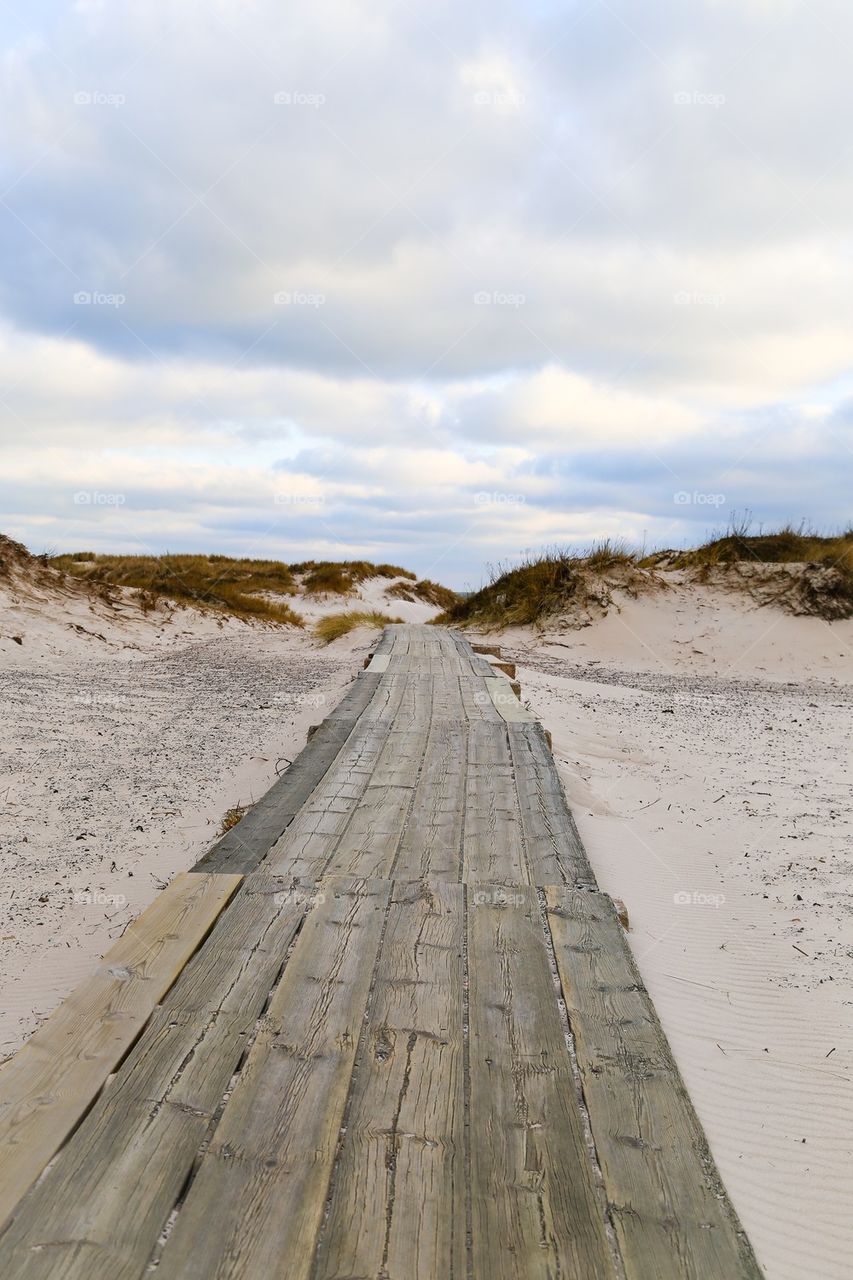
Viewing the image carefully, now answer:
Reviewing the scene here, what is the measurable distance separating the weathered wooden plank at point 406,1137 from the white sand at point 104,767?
1.48 metres

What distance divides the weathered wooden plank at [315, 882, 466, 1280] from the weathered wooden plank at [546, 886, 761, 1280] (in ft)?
1.09

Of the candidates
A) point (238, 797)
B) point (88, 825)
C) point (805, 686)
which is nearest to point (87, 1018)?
point (88, 825)

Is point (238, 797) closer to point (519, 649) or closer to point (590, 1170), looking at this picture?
point (590, 1170)

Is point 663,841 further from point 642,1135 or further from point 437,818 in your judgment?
point 642,1135

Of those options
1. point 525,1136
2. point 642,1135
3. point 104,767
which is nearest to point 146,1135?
point 525,1136

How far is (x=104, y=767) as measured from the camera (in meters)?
5.70

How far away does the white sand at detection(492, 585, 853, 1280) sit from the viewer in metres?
2.14

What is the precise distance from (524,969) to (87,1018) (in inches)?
51.0

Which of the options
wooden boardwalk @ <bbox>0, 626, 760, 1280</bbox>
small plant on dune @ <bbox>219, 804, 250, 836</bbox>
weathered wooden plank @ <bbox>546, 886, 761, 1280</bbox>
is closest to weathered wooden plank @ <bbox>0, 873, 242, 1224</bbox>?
wooden boardwalk @ <bbox>0, 626, 760, 1280</bbox>

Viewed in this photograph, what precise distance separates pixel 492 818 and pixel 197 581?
21.4 m

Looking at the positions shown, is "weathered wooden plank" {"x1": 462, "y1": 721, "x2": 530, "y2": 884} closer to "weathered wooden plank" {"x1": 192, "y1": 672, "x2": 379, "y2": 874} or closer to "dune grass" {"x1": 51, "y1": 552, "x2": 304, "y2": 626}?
"weathered wooden plank" {"x1": 192, "y1": 672, "x2": 379, "y2": 874}

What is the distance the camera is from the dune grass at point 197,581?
20031 millimetres

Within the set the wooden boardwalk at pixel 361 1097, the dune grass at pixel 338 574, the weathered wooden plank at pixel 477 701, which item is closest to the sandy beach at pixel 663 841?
the wooden boardwalk at pixel 361 1097

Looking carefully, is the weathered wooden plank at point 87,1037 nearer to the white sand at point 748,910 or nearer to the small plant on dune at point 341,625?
the white sand at point 748,910
